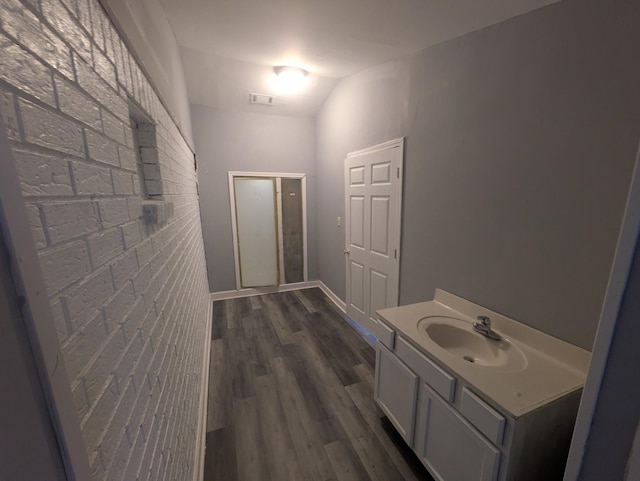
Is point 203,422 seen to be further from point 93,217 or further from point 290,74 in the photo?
point 290,74

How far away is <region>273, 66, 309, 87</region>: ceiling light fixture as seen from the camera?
2.41 m

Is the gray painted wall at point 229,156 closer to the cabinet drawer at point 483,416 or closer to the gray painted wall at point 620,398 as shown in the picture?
the cabinet drawer at point 483,416

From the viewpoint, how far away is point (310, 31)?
5.66 feet

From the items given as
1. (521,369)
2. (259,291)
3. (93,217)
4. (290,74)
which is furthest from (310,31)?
(259,291)

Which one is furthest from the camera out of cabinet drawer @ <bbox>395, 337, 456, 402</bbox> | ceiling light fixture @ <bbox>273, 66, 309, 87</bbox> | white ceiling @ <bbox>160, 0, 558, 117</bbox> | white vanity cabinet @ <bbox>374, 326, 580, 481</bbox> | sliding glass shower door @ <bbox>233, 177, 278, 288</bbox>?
sliding glass shower door @ <bbox>233, 177, 278, 288</bbox>

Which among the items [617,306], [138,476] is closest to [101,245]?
[138,476]

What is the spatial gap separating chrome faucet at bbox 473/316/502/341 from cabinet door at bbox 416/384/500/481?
1.54ft

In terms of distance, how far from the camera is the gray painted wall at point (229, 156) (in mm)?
3203

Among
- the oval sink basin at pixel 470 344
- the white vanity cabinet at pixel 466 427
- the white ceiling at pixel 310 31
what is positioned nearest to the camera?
the white vanity cabinet at pixel 466 427

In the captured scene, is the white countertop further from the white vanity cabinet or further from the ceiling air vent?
the ceiling air vent

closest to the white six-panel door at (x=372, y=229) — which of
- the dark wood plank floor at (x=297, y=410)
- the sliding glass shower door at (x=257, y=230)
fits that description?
the dark wood plank floor at (x=297, y=410)

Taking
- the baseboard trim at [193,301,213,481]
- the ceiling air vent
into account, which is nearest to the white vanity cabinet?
the baseboard trim at [193,301,213,481]

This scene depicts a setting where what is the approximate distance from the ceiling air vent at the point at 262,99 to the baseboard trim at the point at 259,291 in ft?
8.41

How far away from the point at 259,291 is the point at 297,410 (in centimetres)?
221
